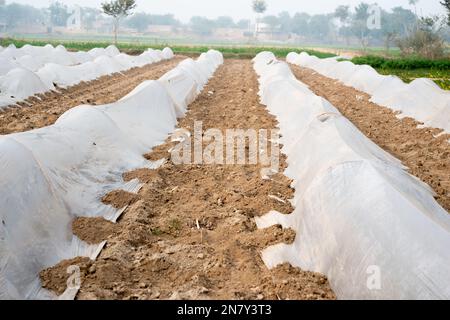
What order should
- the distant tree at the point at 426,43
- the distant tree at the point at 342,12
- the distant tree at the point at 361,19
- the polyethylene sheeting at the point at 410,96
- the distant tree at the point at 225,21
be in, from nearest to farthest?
1. the polyethylene sheeting at the point at 410,96
2. the distant tree at the point at 426,43
3. the distant tree at the point at 361,19
4. the distant tree at the point at 342,12
5. the distant tree at the point at 225,21

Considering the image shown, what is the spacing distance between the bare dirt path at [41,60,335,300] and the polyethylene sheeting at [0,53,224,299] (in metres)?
0.18

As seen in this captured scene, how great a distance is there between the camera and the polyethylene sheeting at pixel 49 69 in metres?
10.8

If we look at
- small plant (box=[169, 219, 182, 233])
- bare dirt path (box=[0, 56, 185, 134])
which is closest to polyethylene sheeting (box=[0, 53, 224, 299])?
small plant (box=[169, 219, 182, 233])

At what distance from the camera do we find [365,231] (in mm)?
3369

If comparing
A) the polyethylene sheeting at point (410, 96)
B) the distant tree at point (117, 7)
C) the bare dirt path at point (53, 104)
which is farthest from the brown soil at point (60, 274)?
the distant tree at point (117, 7)

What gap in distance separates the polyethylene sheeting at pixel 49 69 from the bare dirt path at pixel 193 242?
6215 millimetres

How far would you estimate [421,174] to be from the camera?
6.11 metres

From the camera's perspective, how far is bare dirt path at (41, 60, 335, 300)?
3.37m

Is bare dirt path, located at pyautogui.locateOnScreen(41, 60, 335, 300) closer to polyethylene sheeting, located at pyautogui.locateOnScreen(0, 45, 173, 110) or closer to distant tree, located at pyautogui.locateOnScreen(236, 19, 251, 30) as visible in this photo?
polyethylene sheeting, located at pyautogui.locateOnScreen(0, 45, 173, 110)

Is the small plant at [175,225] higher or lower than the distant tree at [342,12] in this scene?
lower

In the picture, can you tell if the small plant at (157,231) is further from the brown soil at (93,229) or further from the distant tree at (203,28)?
the distant tree at (203,28)

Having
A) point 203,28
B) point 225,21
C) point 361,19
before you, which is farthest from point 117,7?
point 225,21
